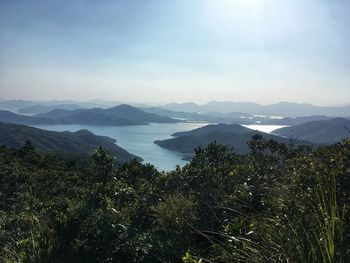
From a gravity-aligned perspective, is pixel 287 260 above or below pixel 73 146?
above

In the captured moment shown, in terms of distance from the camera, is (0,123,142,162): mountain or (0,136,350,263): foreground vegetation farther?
(0,123,142,162): mountain

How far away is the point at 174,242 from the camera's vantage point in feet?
23.4

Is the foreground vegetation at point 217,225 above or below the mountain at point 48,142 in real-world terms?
above

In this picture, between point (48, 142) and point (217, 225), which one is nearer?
point (217, 225)

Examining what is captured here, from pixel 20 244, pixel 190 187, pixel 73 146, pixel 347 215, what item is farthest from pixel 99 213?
pixel 73 146

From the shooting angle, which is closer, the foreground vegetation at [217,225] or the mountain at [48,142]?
the foreground vegetation at [217,225]

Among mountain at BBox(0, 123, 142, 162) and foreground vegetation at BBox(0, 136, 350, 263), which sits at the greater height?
foreground vegetation at BBox(0, 136, 350, 263)

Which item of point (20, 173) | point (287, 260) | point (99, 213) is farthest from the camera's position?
point (20, 173)

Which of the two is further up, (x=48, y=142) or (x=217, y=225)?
(x=217, y=225)

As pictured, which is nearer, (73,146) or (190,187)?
(190,187)

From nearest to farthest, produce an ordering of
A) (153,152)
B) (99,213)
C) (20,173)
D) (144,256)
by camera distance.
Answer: (144,256) < (99,213) < (20,173) < (153,152)

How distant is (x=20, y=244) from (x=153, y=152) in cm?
15557

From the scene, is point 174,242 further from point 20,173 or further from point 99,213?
point 20,173

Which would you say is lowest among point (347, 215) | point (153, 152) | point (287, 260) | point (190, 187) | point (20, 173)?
point (153, 152)
